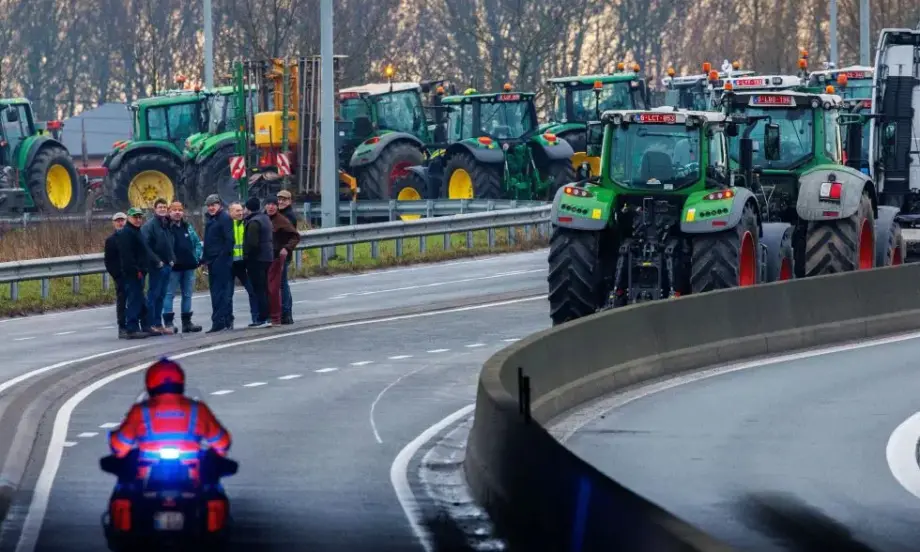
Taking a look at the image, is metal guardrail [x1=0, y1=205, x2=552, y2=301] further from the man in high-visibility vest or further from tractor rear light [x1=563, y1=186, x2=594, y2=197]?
tractor rear light [x1=563, y1=186, x2=594, y2=197]

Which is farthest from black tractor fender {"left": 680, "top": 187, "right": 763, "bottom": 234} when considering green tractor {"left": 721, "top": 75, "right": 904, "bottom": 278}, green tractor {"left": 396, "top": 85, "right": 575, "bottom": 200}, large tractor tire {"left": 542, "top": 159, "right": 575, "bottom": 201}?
large tractor tire {"left": 542, "top": 159, "right": 575, "bottom": 201}

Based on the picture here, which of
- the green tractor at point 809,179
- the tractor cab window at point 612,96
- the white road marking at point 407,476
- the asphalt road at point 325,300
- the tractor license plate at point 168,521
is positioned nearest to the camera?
the tractor license plate at point 168,521

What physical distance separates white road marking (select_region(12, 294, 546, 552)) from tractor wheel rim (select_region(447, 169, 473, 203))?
13163mm

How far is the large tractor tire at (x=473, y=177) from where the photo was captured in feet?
138

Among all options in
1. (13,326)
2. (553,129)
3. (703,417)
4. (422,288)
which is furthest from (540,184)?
(703,417)

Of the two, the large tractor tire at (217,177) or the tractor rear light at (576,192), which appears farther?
the large tractor tire at (217,177)

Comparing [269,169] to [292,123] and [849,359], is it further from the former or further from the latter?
[849,359]

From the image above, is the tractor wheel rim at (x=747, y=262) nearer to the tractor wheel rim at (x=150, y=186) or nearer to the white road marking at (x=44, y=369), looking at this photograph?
the white road marking at (x=44, y=369)

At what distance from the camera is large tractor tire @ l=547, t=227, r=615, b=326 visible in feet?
75.0

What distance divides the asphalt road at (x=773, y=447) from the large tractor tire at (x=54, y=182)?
2625cm

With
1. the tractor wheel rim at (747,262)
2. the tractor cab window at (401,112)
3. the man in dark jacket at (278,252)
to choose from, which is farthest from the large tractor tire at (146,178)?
the tractor wheel rim at (747,262)

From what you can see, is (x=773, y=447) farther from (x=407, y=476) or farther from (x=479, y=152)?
(x=479, y=152)

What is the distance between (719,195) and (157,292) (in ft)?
22.8

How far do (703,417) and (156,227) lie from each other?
8.96m
